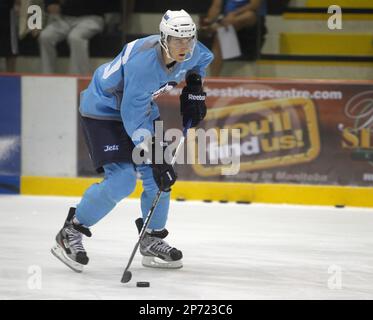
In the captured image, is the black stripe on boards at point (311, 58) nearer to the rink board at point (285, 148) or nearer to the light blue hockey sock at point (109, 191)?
the rink board at point (285, 148)

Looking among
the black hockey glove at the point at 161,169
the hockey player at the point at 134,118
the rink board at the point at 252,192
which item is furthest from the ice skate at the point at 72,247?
the rink board at the point at 252,192

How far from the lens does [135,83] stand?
5023 mm

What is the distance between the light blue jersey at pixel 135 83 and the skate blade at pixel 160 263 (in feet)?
2.65

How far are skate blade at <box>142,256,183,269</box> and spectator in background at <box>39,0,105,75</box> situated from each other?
3.50 meters

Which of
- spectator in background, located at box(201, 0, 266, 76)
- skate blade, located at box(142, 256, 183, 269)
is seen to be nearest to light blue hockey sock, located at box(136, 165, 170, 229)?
skate blade, located at box(142, 256, 183, 269)

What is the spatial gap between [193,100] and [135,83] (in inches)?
21.4

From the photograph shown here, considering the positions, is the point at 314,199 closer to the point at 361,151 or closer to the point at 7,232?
the point at 361,151

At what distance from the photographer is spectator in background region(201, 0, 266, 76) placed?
8656mm

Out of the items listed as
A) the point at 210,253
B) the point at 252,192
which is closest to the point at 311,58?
the point at 252,192

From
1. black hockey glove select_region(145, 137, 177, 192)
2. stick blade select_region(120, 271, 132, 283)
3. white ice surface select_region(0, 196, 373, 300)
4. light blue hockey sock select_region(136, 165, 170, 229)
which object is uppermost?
black hockey glove select_region(145, 137, 177, 192)

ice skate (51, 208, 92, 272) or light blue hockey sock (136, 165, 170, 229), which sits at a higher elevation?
light blue hockey sock (136, 165, 170, 229)

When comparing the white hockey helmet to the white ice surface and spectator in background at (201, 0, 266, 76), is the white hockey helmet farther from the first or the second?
spectator in background at (201, 0, 266, 76)

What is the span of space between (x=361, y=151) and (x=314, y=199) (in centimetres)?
54

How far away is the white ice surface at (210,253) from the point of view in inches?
195
